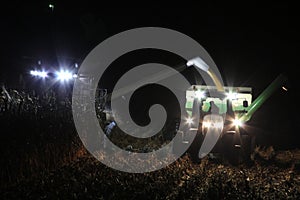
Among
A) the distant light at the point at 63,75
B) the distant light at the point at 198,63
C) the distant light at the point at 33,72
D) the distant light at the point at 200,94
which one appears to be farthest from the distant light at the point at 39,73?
the distant light at the point at 198,63

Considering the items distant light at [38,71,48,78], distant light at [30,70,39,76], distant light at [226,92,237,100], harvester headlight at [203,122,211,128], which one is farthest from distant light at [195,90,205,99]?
distant light at [30,70,39,76]

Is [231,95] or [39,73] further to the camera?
[39,73]

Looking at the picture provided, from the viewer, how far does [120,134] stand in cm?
856

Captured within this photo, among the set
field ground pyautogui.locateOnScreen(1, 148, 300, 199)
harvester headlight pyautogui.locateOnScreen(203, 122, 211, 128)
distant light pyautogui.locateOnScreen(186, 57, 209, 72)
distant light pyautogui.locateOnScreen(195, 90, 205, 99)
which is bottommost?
field ground pyautogui.locateOnScreen(1, 148, 300, 199)

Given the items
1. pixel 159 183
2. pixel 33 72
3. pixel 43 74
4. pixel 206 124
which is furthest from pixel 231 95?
pixel 33 72

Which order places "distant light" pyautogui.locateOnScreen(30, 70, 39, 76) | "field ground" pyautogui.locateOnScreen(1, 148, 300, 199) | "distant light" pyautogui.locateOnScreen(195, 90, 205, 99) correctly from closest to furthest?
"field ground" pyautogui.locateOnScreen(1, 148, 300, 199) → "distant light" pyautogui.locateOnScreen(195, 90, 205, 99) → "distant light" pyautogui.locateOnScreen(30, 70, 39, 76)

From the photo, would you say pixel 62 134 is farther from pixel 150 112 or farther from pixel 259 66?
pixel 259 66

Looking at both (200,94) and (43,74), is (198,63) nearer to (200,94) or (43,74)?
(200,94)

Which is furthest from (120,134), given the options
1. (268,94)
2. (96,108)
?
(268,94)

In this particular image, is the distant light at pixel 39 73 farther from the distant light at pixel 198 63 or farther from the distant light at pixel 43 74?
the distant light at pixel 198 63

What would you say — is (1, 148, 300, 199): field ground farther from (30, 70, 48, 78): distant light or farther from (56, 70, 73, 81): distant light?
(30, 70, 48, 78): distant light

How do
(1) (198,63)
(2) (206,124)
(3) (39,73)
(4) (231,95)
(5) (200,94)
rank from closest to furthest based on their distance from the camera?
(2) (206,124), (1) (198,63), (5) (200,94), (4) (231,95), (3) (39,73)

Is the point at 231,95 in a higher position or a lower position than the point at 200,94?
higher

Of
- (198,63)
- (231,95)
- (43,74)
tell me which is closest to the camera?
(198,63)
